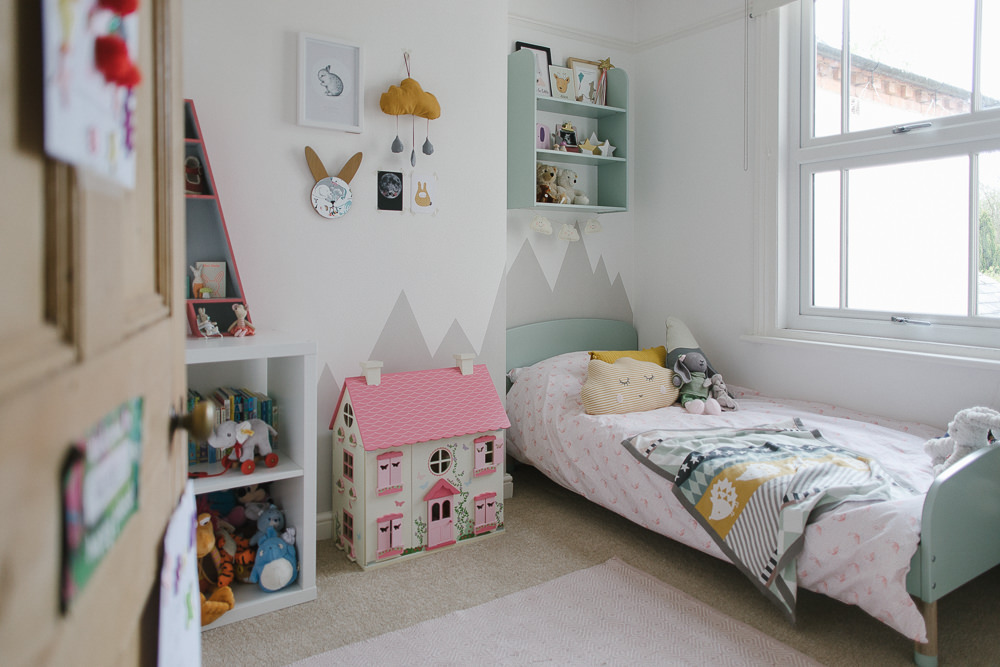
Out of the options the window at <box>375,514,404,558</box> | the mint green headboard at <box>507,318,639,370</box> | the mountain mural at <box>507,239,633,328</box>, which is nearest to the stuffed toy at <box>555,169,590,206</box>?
the mountain mural at <box>507,239,633,328</box>

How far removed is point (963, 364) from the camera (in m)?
2.46

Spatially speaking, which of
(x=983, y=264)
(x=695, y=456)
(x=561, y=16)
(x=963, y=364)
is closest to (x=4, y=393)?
(x=695, y=456)

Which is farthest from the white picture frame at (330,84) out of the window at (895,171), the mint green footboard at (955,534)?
the mint green footboard at (955,534)

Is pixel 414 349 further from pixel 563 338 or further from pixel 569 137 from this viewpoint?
pixel 569 137

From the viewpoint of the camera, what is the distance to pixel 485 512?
257 centimetres

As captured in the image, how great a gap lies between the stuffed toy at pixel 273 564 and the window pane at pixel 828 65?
2.80 m

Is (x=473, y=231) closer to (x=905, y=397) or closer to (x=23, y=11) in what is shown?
(x=905, y=397)

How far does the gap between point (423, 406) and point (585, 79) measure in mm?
2073

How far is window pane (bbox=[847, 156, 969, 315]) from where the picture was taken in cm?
260

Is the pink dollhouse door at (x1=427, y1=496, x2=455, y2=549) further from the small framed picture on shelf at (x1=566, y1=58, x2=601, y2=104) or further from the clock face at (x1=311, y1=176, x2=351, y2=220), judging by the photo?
the small framed picture on shelf at (x1=566, y1=58, x2=601, y2=104)

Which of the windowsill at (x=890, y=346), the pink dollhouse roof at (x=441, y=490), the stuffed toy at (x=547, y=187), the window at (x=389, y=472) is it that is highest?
the stuffed toy at (x=547, y=187)

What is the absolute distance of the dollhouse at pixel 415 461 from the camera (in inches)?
90.3

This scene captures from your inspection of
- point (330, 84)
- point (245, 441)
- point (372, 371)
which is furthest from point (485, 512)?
point (330, 84)

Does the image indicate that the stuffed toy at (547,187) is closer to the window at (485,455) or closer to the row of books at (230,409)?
the window at (485,455)
